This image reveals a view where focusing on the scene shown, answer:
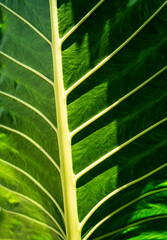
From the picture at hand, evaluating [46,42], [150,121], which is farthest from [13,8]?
[150,121]

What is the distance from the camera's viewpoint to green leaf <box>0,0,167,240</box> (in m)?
0.75

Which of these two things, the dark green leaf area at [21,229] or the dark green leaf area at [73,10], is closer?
the dark green leaf area at [73,10]

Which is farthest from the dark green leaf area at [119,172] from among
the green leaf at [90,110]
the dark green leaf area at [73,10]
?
the dark green leaf area at [73,10]

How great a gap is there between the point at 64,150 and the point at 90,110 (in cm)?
13

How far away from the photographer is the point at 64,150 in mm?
784

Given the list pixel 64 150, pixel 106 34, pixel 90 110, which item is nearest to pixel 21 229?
pixel 64 150

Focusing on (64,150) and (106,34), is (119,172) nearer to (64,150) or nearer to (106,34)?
(64,150)

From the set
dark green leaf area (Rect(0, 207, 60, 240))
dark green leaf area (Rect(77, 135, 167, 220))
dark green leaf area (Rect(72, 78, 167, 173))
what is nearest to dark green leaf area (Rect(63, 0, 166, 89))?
dark green leaf area (Rect(72, 78, 167, 173))

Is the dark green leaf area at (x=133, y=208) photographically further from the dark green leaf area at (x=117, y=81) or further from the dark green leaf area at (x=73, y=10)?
the dark green leaf area at (x=73, y=10)

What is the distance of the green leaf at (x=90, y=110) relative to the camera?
2.45 ft

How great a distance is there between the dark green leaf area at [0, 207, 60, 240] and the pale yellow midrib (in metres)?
0.10

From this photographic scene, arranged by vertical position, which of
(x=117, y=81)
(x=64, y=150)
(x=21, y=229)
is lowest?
(x=21, y=229)

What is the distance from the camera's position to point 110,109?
2.55ft

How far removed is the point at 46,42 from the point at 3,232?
1.94 feet
